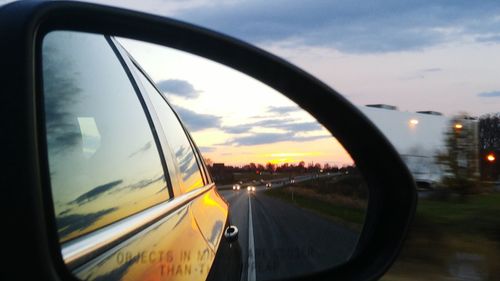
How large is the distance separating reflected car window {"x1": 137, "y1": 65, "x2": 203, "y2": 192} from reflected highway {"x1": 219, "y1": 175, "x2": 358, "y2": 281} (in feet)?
0.87

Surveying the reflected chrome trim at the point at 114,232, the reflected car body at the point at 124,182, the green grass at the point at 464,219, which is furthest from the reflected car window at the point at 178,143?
the green grass at the point at 464,219

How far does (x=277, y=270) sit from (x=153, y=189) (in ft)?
1.91

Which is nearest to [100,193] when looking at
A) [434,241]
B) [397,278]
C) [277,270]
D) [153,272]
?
[153,272]

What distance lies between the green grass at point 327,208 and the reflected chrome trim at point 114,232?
1.43 feet

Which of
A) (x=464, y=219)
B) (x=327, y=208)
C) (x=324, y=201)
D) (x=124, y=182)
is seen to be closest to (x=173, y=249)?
(x=124, y=182)

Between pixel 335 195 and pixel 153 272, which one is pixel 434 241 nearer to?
pixel 335 195

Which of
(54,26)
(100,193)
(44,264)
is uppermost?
(54,26)

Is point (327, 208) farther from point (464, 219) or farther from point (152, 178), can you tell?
point (464, 219)

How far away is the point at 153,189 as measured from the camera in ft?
8.68

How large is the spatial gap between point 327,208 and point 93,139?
3.94 ft

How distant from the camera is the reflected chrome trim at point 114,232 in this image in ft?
5.48

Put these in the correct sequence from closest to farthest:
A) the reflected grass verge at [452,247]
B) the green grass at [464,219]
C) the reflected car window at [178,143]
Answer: the reflected car window at [178,143] → the reflected grass verge at [452,247] → the green grass at [464,219]

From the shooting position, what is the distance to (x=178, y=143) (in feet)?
9.36

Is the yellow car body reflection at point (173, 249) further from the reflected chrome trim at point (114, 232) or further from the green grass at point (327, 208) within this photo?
the green grass at point (327, 208)
